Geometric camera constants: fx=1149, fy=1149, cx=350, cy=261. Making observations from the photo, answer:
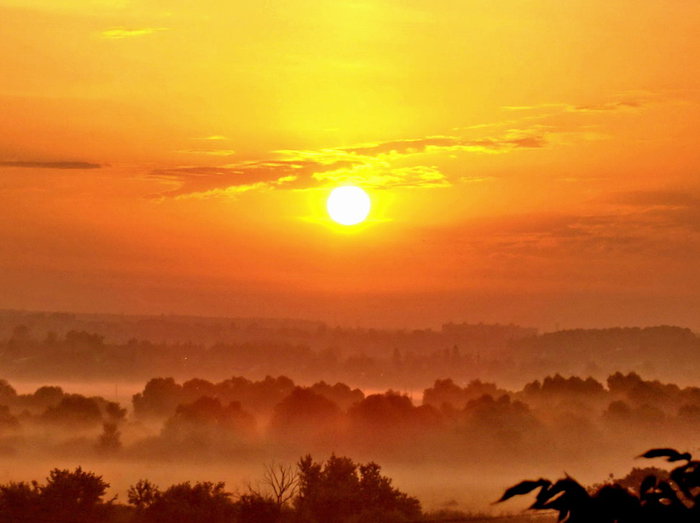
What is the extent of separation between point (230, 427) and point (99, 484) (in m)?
101

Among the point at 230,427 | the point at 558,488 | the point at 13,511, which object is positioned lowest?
the point at 558,488

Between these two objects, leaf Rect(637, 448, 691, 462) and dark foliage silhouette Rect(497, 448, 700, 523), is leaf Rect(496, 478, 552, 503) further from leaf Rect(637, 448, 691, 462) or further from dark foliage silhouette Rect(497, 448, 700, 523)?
leaf Rect(637, 448, 691, 462)

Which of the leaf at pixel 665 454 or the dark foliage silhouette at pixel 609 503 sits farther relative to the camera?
the leaf at pixel 665 454

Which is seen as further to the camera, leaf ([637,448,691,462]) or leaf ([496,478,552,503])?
leaf ([637,448,691,462])

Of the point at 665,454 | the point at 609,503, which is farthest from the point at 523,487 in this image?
the point at 665,454

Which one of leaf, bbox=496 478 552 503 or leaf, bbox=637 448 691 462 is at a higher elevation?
leaf, bbox=637 448 691 462

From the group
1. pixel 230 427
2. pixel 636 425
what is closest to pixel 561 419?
pixel 636 425

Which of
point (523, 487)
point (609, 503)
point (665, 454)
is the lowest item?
point (609, 503)

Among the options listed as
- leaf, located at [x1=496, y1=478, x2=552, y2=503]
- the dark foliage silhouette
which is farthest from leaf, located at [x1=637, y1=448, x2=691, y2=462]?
leaf, located at [x1=496, y1=478, x2=552, y2=503]

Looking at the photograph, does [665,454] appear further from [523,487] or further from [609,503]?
[523,487]

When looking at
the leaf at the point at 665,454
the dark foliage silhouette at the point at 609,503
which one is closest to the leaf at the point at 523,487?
the dark foliage silhouette at the point at 609,503

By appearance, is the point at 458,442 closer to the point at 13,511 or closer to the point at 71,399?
the point at 71,399

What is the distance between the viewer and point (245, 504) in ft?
284

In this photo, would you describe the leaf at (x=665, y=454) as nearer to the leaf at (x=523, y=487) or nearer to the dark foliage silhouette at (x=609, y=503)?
the dark foliage silhouette at (x=609, y=503)
